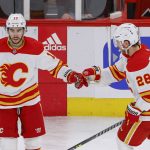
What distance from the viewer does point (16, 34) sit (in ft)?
14.9

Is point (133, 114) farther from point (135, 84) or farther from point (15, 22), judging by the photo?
point (15, 22)

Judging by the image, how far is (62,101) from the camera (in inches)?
259

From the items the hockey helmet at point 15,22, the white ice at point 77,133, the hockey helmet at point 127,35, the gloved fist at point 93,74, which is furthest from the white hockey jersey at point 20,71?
→ the white ice at point 77,133

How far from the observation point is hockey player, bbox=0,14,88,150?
4574 mm

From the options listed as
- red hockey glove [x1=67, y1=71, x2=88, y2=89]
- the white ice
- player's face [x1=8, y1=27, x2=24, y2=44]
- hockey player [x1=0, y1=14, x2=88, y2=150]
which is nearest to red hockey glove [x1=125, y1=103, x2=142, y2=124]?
red hockey glove [x1=67, y1=71, x2=88, y2=89]

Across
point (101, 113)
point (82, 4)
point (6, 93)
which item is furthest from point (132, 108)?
point (82, 4)

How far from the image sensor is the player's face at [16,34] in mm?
4539

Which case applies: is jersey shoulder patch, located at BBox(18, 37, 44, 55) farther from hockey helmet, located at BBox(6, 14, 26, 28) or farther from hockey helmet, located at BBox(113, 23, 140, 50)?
hockey helmet, located at BBox(113, 23, 140, 50)

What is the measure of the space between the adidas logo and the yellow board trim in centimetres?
49

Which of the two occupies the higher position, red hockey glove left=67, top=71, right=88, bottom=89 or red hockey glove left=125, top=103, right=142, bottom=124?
red hockey glove left=67, top=71, right=88, bottom=89

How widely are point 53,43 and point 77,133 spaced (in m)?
0.99

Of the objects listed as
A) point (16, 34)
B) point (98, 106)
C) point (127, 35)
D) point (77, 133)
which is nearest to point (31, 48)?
point (16, 34)

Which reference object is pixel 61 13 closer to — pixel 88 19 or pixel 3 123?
pixel 88 19

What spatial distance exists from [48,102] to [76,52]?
53 cm
